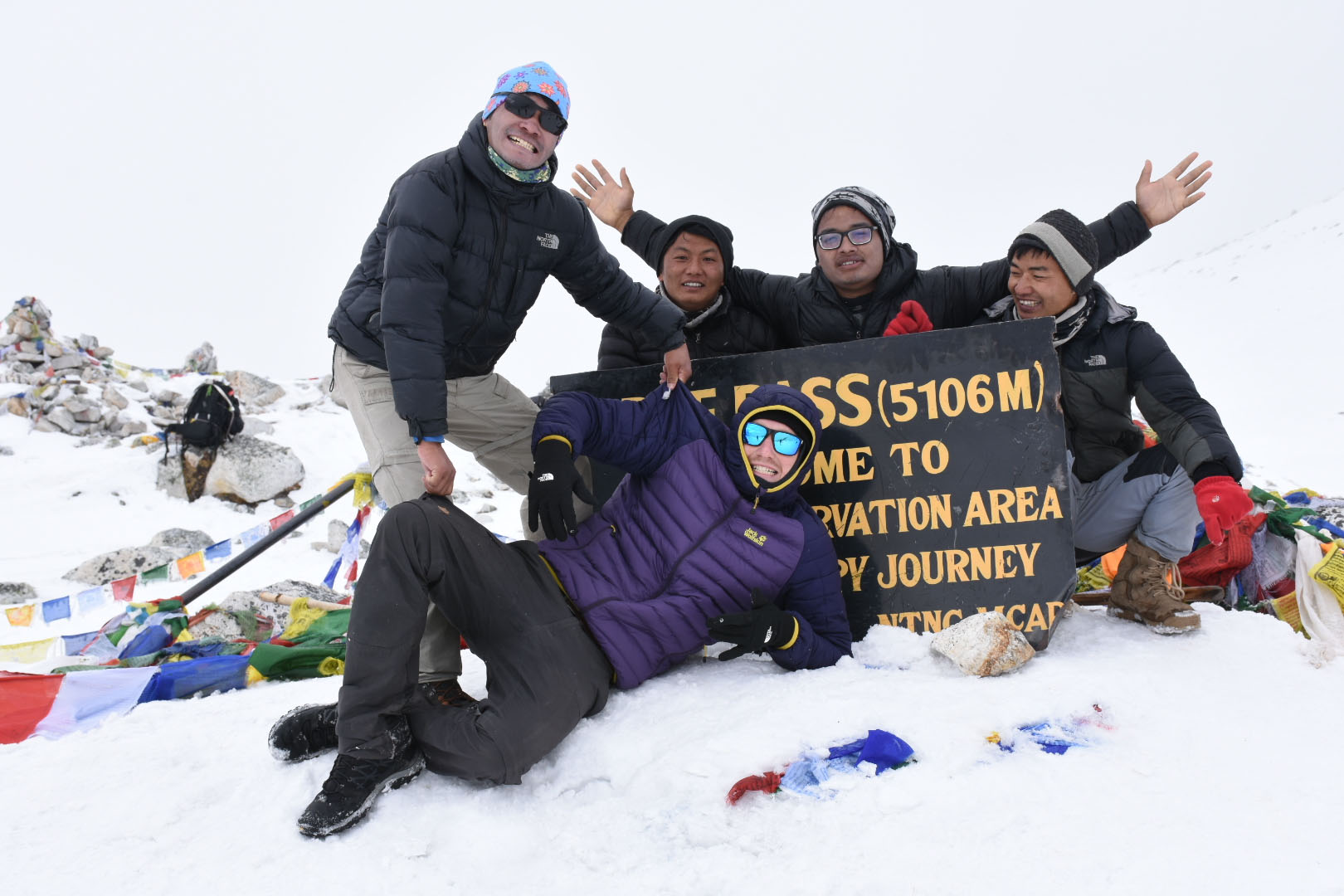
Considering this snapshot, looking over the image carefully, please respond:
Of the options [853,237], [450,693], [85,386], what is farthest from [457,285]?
[85,386]

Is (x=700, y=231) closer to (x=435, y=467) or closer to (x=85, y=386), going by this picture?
(x=435, y=467)

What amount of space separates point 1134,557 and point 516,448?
10.1ft

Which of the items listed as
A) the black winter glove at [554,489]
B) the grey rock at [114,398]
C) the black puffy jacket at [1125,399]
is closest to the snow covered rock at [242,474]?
the grey rock at [114,398]

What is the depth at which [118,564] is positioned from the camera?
→ 350 inches

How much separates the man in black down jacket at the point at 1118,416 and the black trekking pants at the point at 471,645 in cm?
246

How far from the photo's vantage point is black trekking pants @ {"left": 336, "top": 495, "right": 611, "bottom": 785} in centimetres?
250

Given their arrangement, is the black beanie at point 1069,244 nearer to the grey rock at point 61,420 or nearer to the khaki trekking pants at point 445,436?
the khaki trekking pants at point 445,436

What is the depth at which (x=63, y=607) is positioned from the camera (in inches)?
248

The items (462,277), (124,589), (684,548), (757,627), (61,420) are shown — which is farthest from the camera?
(61,420)

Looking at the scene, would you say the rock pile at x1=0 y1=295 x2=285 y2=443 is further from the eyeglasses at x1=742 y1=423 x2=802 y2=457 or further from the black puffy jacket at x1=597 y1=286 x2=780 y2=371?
the eyeglasses at x1=742 y1=423 x2=802 y2=457

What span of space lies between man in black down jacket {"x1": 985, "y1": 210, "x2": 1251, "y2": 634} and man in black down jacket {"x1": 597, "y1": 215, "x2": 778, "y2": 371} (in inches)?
59.0

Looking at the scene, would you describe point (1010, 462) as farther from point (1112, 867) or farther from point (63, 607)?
point (63, 607)

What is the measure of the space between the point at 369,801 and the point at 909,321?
3153 millimetres

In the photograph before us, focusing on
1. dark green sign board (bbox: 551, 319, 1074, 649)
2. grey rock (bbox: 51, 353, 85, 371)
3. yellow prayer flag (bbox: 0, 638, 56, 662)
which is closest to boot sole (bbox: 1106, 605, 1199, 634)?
dark green sign board (bbox: 551, 319, 1074, 649)
